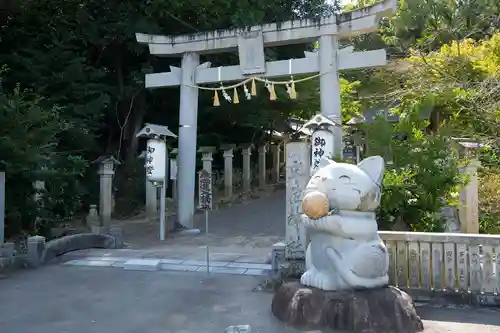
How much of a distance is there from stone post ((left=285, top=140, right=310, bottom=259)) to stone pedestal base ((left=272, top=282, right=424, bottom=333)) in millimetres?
2086

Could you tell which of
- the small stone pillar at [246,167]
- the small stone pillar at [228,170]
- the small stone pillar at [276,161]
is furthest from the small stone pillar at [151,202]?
the small stone pillar at [276,161]

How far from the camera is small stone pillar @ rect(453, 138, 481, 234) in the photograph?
35.5ft

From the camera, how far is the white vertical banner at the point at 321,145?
32.0 feet

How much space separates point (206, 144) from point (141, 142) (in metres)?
2.99

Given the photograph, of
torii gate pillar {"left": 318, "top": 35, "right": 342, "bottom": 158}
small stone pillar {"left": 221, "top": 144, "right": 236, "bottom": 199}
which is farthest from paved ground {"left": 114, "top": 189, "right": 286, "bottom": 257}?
torii gate pillar {"left": 318, "top": 35, "right": 342, "bottom": 158}

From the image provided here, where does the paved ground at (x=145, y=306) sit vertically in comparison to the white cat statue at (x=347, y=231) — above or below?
below

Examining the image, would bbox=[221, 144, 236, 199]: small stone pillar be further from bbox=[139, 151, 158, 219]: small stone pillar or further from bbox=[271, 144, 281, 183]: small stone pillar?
bbox=[271, 144, 281, 183]: small stone pillar

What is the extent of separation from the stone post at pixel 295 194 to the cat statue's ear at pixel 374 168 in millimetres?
2182

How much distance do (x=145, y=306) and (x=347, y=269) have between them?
3.00 m

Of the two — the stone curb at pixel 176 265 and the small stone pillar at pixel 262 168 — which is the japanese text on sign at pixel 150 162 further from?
the small stone pillar at pixel 262 168

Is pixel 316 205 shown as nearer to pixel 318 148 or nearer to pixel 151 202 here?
pixel 318 148

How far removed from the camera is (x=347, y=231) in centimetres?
567

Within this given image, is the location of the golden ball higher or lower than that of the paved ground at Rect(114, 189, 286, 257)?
higher

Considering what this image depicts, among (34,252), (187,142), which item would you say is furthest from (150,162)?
(34,252)
